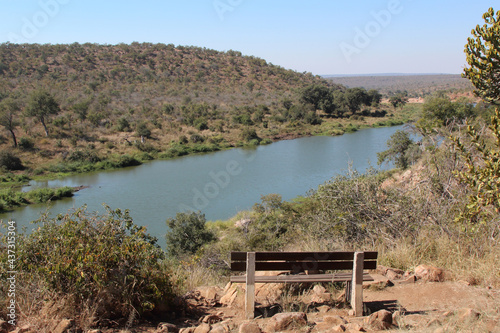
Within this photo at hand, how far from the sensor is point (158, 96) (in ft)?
157

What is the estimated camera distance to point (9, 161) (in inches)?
976

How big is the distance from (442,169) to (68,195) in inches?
770

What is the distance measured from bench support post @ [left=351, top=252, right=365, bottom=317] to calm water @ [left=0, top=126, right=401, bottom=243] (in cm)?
1165

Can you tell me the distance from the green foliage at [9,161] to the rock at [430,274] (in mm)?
25986

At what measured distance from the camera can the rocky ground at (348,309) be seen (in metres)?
3.32

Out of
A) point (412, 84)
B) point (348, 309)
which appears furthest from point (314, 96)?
point (412, 84)

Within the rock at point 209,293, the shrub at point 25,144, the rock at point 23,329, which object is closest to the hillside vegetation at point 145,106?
the shrub at point 25,144

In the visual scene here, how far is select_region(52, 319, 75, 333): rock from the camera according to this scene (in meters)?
3.19

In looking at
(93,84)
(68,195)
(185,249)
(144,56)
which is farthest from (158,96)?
(185,249)

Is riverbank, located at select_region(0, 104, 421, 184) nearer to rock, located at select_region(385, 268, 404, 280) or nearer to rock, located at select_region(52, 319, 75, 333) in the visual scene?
rock, located at select_region(52, 319, 75, 333)

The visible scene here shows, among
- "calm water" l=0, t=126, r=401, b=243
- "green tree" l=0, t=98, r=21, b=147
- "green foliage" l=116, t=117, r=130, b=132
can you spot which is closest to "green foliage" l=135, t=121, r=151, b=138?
"green foliage" l=116, t=117, r=130, b=132

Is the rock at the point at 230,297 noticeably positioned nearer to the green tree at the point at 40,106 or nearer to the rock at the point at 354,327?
the rock at the point at 354,327

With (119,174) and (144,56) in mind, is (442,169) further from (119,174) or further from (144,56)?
(144,56)

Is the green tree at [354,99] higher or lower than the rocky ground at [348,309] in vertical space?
higher
